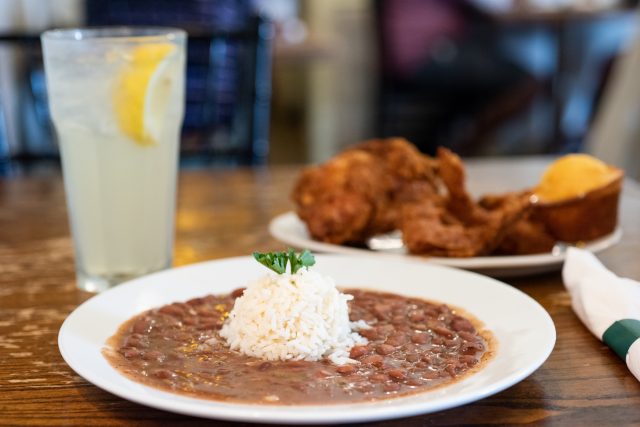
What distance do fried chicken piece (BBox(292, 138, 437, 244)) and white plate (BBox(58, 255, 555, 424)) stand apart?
24 centimetres

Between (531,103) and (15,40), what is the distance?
176 inches

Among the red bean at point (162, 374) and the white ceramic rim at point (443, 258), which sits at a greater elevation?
the red bean at point (162, 374)

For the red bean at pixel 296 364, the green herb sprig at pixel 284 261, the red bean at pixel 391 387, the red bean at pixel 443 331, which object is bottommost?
the red bean at pixel 443 331

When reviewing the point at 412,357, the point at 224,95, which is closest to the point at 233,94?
the point at 224,95

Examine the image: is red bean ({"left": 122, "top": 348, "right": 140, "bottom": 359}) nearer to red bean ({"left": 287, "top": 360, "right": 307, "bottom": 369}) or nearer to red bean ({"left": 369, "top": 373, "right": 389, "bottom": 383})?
red bean ({"left": 287, "top": 360, "right": 307, "bottom": 369})

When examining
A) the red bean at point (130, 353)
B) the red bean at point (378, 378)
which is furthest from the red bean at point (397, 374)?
the red bean at point (130, 353)

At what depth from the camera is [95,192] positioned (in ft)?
5.27

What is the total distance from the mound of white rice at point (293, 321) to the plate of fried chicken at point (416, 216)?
1.40 feet

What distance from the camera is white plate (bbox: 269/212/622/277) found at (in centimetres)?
156

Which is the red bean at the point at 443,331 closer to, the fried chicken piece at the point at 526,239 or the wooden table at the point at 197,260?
the wooden table at the point at 197,260

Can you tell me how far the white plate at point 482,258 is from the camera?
1563 mm

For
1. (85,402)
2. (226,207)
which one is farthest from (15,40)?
(85,402)

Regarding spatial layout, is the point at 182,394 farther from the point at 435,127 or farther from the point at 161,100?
the point at 435,127

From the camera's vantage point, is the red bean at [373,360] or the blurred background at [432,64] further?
the blurred background at [432,64]
